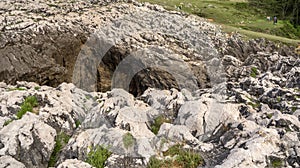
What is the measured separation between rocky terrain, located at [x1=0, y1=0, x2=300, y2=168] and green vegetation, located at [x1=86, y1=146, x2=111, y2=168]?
0.14 metres

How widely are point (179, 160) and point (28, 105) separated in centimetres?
1038

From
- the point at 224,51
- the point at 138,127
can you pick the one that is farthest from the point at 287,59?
the point at 138,127

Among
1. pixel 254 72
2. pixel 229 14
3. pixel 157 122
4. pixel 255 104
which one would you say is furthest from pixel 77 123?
pixel 229 14

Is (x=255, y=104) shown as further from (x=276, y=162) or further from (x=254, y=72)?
(x=254, y=72)

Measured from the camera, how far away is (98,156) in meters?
18.2

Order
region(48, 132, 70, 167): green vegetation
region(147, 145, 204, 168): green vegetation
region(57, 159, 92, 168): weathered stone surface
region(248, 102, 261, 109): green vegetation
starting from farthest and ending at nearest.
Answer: region(248, 102, 261, 109): green vegetation → region(48, 132, 70, 167): green vegetation → region(147, 145, 204, 168): green vegetation → region(57, 159, 92, 168): weathered stone surface

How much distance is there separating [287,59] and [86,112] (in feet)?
77.8

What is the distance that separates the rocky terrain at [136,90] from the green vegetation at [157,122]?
6cm

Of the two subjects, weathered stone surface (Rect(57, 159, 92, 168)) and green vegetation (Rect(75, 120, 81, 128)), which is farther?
green vegetation (Rect(75, 120, 81, 128))

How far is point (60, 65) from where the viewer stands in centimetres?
3750

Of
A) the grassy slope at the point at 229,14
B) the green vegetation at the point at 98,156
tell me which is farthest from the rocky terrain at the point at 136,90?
the grassy slope at the point at 229,14

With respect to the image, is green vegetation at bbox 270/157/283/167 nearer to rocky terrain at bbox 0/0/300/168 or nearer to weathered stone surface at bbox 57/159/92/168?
rocky terrain at bbox 0/0/300/168

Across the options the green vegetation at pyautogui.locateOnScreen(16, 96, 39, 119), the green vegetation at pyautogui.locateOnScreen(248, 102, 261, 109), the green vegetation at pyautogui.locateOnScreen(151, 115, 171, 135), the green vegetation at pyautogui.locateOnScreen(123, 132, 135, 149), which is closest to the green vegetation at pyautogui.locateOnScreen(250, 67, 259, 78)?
the green vegetation at pyautogui.locateOnScreen(248, 102, 261, 109)

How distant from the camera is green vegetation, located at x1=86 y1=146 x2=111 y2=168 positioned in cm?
1788
